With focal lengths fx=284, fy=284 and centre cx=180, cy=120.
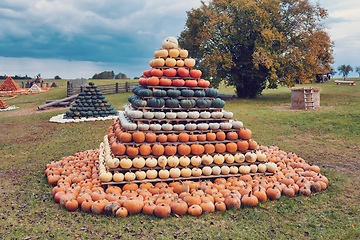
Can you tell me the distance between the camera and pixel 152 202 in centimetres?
591

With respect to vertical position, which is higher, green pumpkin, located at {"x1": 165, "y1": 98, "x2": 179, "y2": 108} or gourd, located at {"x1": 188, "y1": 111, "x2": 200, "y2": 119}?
green pumpkin, located at {"x1": 165, "y1": 98, "x2": 179, "y2": 108}

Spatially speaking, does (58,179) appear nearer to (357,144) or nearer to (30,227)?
(30,227)

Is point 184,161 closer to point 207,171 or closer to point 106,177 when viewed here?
point 207,171

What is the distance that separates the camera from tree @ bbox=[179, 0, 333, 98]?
25000 mm

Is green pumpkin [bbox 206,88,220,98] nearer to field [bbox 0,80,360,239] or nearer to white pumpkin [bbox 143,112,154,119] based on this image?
white pumpkin [bbox 143,112,154,119]

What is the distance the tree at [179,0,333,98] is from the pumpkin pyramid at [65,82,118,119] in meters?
10.6

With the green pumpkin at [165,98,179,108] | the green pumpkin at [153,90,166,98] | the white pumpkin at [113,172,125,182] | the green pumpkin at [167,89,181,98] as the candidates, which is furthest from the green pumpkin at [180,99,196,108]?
the white pumpkin at [113,172,125,182]

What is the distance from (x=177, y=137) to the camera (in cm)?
754

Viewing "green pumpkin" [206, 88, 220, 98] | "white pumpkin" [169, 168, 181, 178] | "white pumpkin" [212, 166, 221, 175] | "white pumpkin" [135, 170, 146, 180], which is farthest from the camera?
"green pumpkin" [206, 88, 220, 98]

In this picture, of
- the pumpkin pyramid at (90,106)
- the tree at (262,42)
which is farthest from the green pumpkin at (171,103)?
the tree at (262,42)

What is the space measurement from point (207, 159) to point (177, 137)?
980mm

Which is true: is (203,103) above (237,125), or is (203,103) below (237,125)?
above

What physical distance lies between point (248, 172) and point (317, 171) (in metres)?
2.11

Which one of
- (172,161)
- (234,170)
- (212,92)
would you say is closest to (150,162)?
(172,161)
